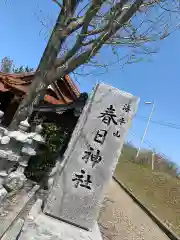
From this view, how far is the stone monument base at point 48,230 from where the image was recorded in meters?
4.33

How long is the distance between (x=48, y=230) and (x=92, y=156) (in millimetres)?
1369

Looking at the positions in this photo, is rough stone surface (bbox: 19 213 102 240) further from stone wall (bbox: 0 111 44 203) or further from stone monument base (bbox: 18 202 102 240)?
stone wall (bbox: 0 111 44 203)

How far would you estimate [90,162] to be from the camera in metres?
5.00

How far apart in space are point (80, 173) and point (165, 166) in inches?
1113

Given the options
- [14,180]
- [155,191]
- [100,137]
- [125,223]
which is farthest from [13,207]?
[155,191]

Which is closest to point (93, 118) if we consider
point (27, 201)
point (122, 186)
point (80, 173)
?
point (80, 173)

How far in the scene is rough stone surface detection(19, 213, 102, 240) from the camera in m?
4.32

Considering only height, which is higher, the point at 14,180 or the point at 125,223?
the point at 14,180

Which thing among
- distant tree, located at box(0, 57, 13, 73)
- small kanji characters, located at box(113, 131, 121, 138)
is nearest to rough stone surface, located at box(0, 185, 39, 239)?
small kanji characters, located at box(113, 131, 121, 138)

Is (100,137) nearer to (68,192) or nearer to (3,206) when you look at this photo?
(68,192)

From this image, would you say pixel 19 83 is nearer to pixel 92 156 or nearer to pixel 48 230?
pixel 92 156

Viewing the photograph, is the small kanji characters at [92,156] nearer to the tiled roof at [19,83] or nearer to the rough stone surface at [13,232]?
the rough stone surface at [13,232]

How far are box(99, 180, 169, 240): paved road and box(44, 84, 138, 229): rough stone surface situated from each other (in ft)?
10.7

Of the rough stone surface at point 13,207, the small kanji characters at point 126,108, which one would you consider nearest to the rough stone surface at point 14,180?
the rough stone surface at point 13,207
